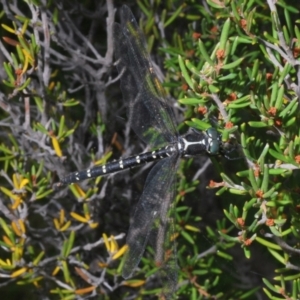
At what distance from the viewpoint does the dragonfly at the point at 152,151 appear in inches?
43.2

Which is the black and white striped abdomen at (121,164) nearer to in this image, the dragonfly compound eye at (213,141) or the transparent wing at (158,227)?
the transparent wing at (158,227)

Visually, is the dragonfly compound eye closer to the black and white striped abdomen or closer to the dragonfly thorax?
the dragonfly thorax

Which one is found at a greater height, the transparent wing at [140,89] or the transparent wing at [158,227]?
the transparent wing at [140,89]

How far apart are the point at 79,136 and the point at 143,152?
0.48 feet

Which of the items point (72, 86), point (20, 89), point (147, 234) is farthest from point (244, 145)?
point (72, 86)

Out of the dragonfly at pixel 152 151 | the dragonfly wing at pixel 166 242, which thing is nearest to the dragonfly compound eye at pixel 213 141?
the dragonfly at pixel 152 151

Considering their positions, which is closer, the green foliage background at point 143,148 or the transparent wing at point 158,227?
the green foliage background at point 143,148

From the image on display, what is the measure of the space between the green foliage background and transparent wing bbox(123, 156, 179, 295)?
0.16ft

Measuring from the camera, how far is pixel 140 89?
120cm

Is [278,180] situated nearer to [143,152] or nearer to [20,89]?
[143,152]

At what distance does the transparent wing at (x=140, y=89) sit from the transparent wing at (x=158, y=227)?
96mm

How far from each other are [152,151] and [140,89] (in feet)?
0.46

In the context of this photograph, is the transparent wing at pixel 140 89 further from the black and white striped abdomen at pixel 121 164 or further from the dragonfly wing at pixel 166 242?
the dragonfly wing at pixel 166 242

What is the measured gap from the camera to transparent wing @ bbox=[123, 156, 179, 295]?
1.09 metres
